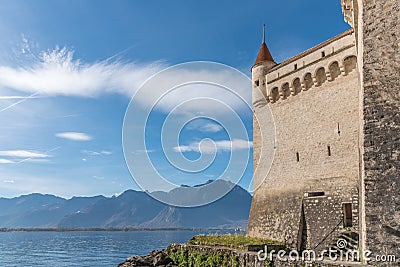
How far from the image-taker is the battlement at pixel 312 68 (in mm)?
17531

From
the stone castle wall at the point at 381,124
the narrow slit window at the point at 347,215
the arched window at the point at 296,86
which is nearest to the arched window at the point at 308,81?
the arched window at the point at 296,86

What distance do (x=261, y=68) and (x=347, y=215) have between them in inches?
396

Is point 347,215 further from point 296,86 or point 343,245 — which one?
point 296,86

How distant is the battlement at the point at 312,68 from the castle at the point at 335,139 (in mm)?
50

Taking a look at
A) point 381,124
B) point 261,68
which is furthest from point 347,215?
point 261,68

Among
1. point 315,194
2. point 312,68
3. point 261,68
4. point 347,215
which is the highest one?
point 261,68

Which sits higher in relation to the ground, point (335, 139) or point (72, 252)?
point (335, 139)

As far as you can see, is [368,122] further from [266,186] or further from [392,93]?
[266,186]

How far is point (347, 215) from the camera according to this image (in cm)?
1681

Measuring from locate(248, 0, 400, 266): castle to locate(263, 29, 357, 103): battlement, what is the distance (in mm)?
50

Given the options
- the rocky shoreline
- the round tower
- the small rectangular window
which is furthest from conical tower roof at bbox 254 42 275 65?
the rocky shoreline

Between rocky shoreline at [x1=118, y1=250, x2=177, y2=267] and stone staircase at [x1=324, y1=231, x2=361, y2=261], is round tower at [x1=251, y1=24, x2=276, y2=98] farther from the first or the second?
rocky shoreline at [x1=118, y1=250, x2=177, y2=267]

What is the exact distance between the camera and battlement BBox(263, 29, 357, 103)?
17531 millimetres

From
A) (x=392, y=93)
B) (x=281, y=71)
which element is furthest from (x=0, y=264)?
(x=392, y=93)
